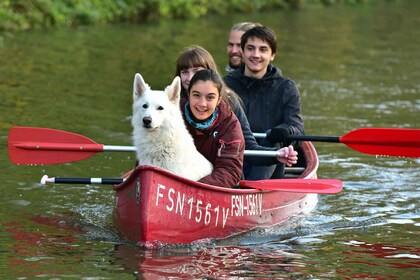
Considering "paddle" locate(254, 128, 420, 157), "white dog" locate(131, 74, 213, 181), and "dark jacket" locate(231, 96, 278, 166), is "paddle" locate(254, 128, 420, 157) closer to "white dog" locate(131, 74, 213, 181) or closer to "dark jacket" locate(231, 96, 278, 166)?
"dark jacket" locate(231, 96, 278, 166)

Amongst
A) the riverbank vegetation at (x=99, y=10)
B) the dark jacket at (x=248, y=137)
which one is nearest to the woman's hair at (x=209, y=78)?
the dark jacket at (x=248, y=137)

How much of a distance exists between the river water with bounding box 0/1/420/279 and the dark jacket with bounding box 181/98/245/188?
66cm

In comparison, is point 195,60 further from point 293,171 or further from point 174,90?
point 293,171

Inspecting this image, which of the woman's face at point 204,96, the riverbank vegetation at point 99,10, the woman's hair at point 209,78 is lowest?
the woman's face at point 204,96

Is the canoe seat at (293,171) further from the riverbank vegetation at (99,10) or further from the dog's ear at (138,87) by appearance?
the riverbank vegetation at (99,10)

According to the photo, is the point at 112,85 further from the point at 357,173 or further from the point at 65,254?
the point at 65,254

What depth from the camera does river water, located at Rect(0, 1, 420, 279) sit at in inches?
341

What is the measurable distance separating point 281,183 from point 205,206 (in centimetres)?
113

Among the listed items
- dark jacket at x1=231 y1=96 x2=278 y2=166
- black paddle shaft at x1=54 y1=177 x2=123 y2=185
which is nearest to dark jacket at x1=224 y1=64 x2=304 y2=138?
dark jacket at x1=231 y1=96 x2=278 y2=166

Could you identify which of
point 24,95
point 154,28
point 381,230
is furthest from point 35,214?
point 154,28

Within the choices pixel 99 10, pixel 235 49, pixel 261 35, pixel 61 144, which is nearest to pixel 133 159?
pixel 235 49

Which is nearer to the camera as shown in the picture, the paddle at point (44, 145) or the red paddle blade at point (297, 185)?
the red paddle blade at point (297, 185)

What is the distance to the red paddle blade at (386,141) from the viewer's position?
36.7 ft

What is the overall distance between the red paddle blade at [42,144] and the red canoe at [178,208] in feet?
4.71
